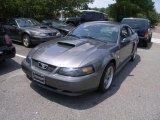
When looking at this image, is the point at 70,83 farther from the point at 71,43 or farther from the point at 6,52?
the point at 6,52

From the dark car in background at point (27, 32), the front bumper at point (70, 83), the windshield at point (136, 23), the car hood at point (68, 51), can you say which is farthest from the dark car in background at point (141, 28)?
the front bumper at point (70, 83)

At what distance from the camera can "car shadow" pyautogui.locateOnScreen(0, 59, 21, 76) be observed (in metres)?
5.76

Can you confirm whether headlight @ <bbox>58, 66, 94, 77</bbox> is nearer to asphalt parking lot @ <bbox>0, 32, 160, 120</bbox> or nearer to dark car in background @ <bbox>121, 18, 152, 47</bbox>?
asphalt parking lot @ <bbox>0, 32, 160, 120</bbox>

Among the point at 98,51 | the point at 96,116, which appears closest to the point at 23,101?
the point at 96,116

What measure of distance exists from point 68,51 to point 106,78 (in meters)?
1.02

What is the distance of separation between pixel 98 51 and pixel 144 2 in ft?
124

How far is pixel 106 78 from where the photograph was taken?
466cm

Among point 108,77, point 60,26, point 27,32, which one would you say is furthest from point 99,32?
point 60,26

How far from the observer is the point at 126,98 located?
4531mm

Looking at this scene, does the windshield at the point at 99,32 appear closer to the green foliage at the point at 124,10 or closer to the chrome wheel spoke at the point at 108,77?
the chrome wheel spoke at the point at 108,77

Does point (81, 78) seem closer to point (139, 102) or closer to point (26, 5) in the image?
point (139, 102)

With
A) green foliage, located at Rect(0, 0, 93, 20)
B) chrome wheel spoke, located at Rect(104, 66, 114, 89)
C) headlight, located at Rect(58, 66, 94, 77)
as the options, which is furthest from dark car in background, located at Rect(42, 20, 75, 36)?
headlight, located at Rect(58, 66, 94, 77)

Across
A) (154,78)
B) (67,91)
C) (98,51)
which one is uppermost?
(98,51)

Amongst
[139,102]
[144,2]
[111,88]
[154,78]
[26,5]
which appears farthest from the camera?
[144,2]
